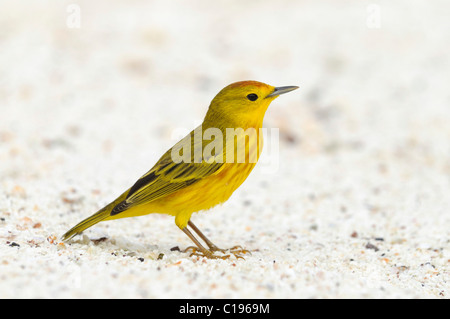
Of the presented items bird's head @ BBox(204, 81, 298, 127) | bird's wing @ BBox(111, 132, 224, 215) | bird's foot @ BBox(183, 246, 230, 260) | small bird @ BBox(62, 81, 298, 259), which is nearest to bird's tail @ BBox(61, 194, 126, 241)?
small bird @ BBox(62, 81, 298, 259)

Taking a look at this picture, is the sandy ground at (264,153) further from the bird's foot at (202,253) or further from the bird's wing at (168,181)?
the bird's wing at (168,181)

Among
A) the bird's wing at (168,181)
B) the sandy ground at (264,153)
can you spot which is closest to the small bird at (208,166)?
the bird's wing at (168,181)

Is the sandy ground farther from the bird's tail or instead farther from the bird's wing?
A: the bird's wing

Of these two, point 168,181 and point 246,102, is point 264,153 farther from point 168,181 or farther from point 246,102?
point 168,181

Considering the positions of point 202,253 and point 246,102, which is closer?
point 246,102

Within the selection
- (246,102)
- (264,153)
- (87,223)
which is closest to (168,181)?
(87,223)

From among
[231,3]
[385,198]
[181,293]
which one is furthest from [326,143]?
[231,3]

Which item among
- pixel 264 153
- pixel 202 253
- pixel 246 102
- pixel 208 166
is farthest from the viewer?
pixel 264 153

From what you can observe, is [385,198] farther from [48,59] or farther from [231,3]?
[231,3]
